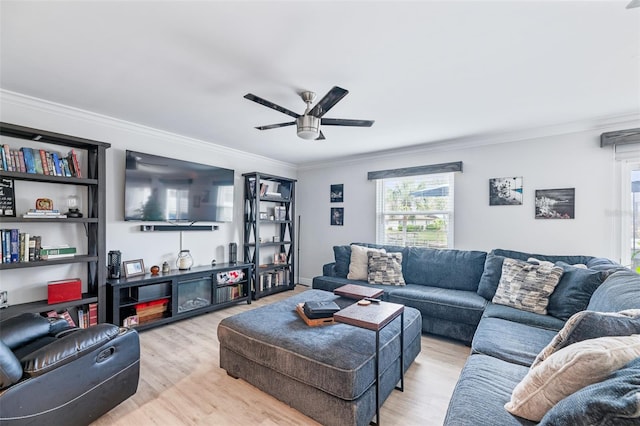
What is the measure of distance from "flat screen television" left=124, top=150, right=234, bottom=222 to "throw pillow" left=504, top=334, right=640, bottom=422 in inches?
146

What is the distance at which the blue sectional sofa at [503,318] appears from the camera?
76 cm

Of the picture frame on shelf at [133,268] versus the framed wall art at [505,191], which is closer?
the picture frame on shelf at [133,268]

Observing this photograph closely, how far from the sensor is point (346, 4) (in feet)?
4.78

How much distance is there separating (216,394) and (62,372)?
3.08 ft

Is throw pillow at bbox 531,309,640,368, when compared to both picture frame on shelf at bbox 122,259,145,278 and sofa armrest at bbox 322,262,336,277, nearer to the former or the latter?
sofa armrest at bbox 322,262,336,277

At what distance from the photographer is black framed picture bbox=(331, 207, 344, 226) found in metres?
4.99

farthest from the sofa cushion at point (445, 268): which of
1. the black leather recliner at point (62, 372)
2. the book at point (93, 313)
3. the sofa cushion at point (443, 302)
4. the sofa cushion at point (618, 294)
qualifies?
the book at point (93, 313)

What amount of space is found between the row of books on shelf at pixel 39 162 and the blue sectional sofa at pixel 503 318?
305 centimetres

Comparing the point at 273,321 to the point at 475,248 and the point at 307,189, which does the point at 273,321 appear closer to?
the point at 475,248

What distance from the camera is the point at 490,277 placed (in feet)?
9.96

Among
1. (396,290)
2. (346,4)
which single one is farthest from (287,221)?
(346,4)

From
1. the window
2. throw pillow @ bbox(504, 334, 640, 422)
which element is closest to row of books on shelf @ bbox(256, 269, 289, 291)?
the window

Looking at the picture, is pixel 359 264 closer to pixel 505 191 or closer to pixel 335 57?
pixel 505 191

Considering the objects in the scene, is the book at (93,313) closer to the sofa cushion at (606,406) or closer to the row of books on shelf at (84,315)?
the row of books on shelf at (84,315)
